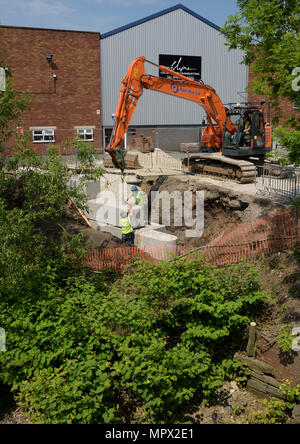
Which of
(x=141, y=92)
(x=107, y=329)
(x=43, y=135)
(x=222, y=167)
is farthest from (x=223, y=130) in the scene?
(x=43, y=135)

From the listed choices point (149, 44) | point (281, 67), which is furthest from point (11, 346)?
point (149, 44)

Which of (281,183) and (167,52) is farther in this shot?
(167,52)

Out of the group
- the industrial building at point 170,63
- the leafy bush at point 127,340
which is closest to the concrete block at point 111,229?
the leafy bush at point 127,340

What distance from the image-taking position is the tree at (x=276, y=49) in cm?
807

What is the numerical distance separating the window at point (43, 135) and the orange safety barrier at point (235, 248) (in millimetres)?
18622

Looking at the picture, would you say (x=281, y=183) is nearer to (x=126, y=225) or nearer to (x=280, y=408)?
(x=126, y=225)

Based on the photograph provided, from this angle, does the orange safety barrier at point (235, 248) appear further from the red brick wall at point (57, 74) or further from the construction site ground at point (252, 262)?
the red brick wall at point (57, 74)

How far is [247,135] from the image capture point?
56.0ft

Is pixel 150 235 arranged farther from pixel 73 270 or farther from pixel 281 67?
pixel 281 67

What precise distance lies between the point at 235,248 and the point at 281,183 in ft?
16.7

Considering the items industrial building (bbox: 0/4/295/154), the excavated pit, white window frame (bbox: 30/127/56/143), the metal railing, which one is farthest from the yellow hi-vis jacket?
white window frame (bbox: 30/127/56/143)

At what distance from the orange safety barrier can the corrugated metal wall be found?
20481mm

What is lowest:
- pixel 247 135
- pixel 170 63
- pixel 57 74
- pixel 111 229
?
pixel 111 229

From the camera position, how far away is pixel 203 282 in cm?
826
